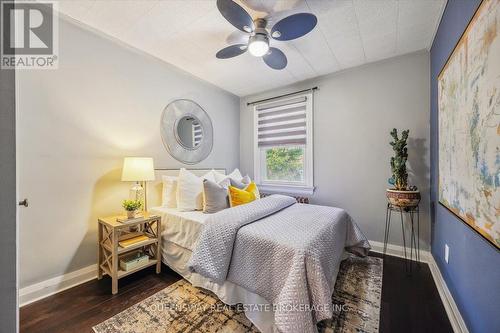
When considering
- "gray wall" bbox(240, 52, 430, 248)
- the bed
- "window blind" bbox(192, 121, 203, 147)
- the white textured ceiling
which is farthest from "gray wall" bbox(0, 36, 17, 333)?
"gray wall" bbox(240, 52, 430, 248)

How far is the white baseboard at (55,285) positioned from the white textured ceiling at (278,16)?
252cm

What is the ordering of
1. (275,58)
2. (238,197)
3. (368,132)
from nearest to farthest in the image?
(275,58) → (238,197) → (368,132)

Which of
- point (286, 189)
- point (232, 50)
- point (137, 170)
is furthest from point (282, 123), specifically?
point (137, 170)

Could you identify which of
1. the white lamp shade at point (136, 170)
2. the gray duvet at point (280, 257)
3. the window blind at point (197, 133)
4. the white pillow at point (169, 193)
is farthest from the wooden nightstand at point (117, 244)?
the window blind at point (197, 133)

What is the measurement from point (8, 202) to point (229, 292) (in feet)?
4.90

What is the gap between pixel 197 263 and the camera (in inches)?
65.5

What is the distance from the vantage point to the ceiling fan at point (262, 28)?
5.06 ft

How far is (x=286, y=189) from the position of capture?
11.8 feet

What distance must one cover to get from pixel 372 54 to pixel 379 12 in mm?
832

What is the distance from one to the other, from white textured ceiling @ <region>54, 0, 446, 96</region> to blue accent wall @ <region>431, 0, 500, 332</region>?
28 centimetres

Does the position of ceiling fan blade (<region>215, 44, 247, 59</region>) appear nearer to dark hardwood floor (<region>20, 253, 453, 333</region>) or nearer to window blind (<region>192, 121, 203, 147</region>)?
window blind (<region>192, 121, 203, 147</region>)

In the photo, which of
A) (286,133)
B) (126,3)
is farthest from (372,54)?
(126,3)

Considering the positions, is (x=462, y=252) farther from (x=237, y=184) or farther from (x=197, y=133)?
(x=197, y=133)

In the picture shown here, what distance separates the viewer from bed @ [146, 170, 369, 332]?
1263mm
